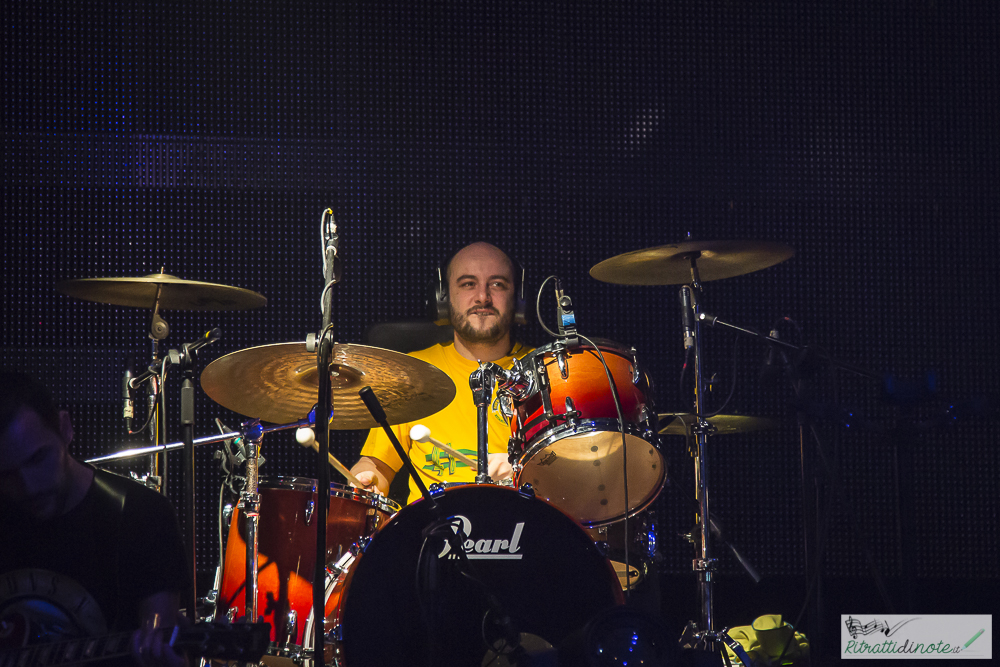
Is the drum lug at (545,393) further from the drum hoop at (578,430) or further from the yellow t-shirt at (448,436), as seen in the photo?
the yellow t-shirt at (448,436)

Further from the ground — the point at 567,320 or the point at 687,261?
the point at 687,261

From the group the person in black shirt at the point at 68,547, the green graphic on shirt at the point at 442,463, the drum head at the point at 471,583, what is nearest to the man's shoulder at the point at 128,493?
the person in black shirt at the point at 68,547

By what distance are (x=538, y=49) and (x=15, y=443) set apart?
3.63m

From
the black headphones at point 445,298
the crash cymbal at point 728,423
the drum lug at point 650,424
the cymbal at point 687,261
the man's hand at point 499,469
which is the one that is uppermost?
the cymbal at point 687,261

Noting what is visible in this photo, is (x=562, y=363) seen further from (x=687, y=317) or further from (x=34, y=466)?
(x=34, y=466)

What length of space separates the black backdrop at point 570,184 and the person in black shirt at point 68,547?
2385mm

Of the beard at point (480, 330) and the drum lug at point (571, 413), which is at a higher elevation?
the beard at point (480, 330)

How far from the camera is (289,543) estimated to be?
295 centimetres

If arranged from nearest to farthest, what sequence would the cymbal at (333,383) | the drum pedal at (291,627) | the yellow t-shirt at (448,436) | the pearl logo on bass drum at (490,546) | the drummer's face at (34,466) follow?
the drummer's face at (34,466) → the pearl logo on bass drum at (490,546) → the cymbal at (333,383) → the drum pedal at (291,627) → the yellow t-shirt at (448,436)

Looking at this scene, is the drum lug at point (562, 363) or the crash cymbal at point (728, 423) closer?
the drum lug at point (562, 363)

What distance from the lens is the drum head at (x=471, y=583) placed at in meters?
2.30

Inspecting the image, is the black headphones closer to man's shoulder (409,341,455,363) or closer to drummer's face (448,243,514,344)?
drummer's face (448,243,514,344)

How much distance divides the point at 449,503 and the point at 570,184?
262 cm

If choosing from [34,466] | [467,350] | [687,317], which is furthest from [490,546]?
[467,350]
